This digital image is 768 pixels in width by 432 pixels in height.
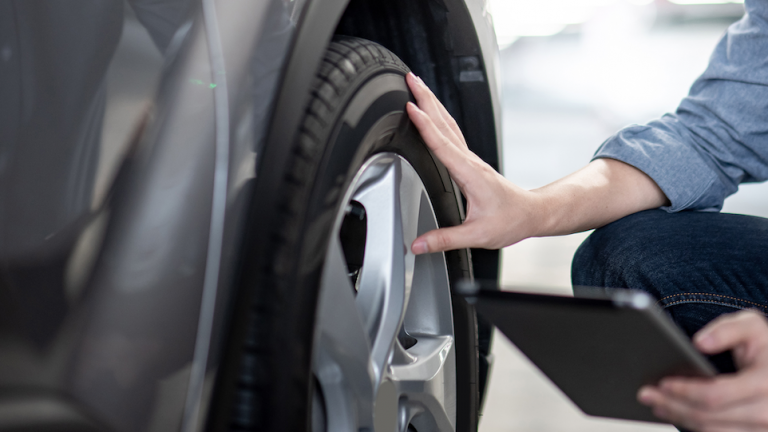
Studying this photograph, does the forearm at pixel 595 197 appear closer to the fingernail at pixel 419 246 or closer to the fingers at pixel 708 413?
the fingernail at pixel 419 246

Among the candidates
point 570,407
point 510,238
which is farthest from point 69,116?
point 570,407

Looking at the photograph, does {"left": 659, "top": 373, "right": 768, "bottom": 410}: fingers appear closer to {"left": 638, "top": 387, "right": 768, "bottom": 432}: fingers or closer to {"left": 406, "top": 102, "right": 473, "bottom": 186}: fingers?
{"left": 638, "top": 387, "right": 768, "bottom": 432}: fingers

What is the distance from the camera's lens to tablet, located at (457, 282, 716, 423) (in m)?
0.51

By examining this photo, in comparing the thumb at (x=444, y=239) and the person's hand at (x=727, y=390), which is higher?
the thumb at (x=444, y=239)

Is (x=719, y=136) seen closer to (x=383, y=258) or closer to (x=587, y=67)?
(x=383, y=258)

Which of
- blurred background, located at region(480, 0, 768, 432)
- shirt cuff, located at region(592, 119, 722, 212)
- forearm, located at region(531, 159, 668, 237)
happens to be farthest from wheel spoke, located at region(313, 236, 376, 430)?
blurred background, located at region(480, 0, 768, 432)

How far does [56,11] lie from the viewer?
491 mm

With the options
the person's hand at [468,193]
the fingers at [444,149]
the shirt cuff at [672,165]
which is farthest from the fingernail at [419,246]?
the shirt cuff at [672,165]

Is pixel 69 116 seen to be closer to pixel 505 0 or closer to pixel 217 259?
pixel 217 259

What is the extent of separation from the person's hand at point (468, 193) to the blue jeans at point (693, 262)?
0.23 metres

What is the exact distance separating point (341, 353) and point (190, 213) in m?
0.26

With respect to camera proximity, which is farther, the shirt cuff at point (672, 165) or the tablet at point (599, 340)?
the shirt cuff at point (672, 165)

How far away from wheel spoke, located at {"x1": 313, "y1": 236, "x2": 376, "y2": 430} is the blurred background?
530 cm

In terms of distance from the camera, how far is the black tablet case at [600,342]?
509 millimetres
